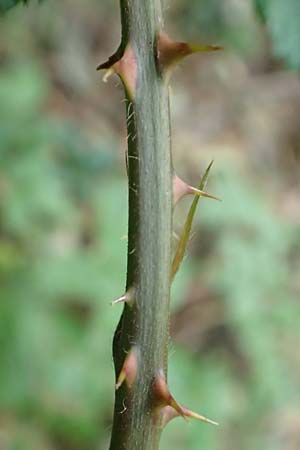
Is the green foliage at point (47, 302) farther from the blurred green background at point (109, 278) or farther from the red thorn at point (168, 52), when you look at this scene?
the red thorn at point (168, 52)

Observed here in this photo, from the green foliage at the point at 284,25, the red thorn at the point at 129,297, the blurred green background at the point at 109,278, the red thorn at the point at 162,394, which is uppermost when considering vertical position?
the green foliage at the point at 284,25

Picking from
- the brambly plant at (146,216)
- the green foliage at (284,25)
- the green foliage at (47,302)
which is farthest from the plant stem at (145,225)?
the green foliage at (47,302)

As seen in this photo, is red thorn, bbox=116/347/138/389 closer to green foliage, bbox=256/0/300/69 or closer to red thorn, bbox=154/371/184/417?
red thorn, bbox=154/371/184/417

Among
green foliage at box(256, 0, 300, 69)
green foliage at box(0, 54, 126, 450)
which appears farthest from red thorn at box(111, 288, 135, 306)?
green foliage at box(0, 54, 126, 450)

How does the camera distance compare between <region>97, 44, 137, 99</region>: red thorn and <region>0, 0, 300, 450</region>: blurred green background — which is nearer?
<region>97, 44, 137, 99</region>: red thorn

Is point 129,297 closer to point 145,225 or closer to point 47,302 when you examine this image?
point 145,225

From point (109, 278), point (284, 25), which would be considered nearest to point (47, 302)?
point (109, 278)
